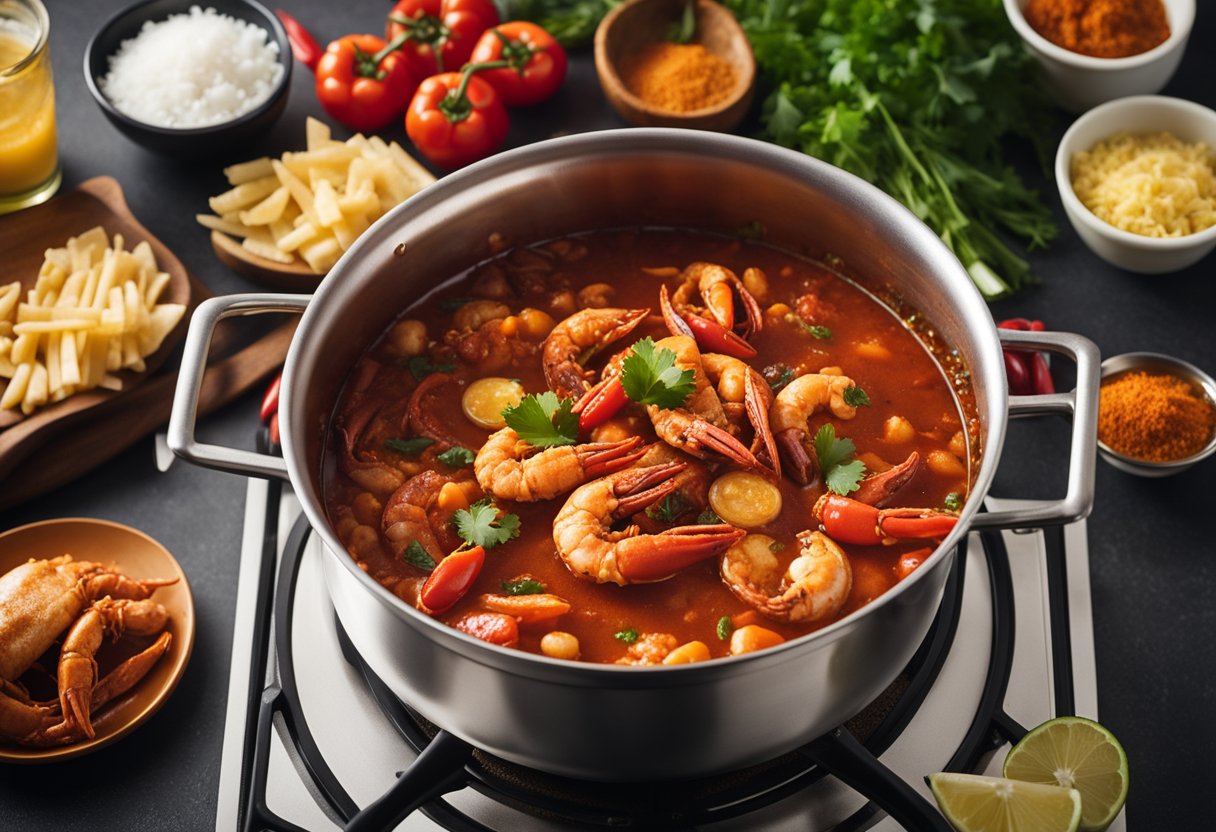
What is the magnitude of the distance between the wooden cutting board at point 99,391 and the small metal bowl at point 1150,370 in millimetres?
2249

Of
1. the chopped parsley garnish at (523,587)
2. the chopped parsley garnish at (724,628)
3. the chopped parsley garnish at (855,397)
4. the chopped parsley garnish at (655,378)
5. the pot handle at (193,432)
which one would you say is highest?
the pot handle at (193,432)

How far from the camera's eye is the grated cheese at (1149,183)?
3.58 meters

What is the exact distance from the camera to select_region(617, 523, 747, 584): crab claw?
8.43 feet

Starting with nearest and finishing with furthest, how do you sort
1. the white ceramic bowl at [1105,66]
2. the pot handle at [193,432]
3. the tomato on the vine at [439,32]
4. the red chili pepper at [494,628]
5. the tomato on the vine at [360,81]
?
1. the pot handle at [193,432]
2. the red chili pepper at [494,628]
3. the white ceramic bowl at [1105,66]
4. the tomato on the vine at [360,81]
5. the tomato on the vine at [439,32]

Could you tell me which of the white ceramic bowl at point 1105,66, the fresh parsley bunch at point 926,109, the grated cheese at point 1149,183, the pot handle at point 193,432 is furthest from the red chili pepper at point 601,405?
the white ceramic bowl at point 1105,66

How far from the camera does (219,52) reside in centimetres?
394

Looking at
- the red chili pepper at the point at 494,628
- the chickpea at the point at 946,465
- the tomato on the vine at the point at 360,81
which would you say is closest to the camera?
the red chili pepper at the point at 494,628

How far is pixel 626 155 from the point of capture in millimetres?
3061

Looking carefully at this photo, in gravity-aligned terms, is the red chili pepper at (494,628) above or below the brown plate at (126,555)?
above

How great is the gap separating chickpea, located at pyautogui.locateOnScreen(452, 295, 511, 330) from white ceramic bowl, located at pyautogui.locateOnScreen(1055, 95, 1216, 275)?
172 cm

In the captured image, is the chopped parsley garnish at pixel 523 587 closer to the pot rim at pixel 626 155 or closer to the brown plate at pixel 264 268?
the pot rim at pixel 626 155

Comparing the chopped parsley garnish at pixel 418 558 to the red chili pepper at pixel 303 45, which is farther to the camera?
the red chili pepper at pixel 303 45

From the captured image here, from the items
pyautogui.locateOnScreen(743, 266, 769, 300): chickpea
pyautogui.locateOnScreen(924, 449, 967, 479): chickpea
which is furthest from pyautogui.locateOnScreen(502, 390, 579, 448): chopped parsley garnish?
pyautogui.locateOnScreen(924, 449, 967, 479): chickpea

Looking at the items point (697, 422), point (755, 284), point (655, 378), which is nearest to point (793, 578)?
point (697, 422)
